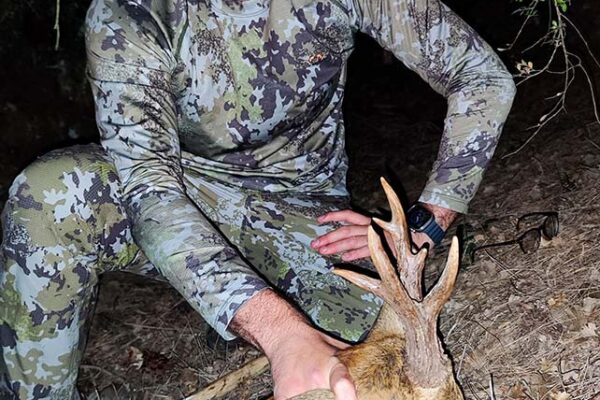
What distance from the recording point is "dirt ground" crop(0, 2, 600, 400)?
3.14m

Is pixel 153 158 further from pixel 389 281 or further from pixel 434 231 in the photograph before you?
pixel 434 231

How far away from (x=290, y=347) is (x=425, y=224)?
136 centimetres

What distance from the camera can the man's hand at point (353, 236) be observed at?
3381 mm

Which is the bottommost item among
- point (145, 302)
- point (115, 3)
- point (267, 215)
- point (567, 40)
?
point (145, 302)

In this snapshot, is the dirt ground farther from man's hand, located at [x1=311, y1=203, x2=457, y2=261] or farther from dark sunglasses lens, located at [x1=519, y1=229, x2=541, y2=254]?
man's hand, located at [x1=311, y1=203, x2=457, y2=261]

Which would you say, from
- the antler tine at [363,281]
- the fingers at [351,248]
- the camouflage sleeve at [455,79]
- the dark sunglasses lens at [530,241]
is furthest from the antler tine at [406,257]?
the dark sunglasses lens at [530,241]

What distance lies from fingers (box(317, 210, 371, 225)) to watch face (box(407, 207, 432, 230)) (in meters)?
0.20

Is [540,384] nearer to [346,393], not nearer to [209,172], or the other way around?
[346,393]

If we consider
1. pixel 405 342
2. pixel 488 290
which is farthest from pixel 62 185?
pixel 488 290

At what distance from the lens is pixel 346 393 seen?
2023 mm

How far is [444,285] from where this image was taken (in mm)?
2227

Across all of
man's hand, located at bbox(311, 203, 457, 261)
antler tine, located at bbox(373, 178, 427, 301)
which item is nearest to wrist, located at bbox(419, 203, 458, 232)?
man's hand, located at bbox(311, 203, 457, 261)

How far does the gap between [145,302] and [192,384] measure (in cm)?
118

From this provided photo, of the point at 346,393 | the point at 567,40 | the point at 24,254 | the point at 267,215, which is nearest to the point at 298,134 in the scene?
the point at 267,215
